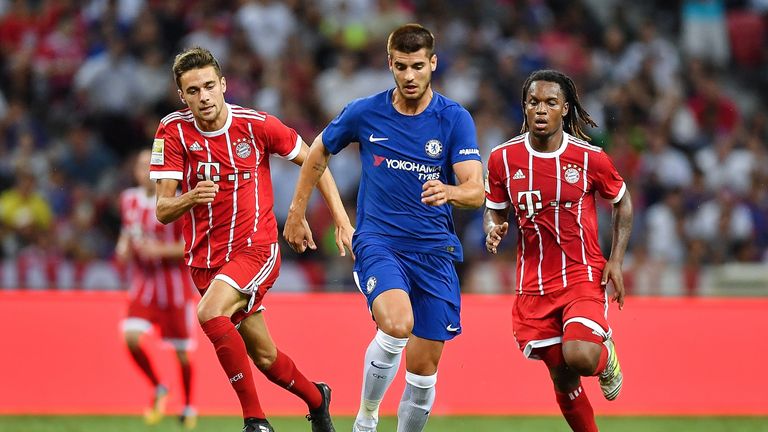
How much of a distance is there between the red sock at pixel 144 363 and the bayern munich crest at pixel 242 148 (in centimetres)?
329

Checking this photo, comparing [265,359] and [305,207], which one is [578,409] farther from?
[305,207]

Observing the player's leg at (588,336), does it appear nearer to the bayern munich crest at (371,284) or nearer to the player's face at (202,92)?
the bayern munich crest at (371,284)

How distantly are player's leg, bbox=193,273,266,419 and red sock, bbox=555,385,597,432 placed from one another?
1.77m

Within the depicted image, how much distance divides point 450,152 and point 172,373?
15.7 feet

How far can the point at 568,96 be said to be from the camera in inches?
291

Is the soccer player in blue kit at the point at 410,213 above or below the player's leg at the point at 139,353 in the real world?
above

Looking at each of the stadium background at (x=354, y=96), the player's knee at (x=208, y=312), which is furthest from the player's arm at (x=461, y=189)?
the stadium background at (x=354, y=96)

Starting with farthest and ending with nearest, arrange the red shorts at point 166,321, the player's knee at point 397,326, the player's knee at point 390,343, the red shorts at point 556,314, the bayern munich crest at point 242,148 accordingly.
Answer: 1. the red shorts at point 166,321
2. the bayern munich crest at point 242,148
3. the red shorts at point 556,314
4. the player's knee at point 390,343
5. the player's knee at point 397,326

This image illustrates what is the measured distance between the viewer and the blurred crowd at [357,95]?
41.5 feet

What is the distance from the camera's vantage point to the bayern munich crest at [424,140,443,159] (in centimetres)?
700


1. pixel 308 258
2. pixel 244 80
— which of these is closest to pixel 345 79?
pixel 244 80

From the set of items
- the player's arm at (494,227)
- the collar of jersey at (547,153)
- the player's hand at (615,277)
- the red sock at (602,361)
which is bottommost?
the red sock at (602,361)

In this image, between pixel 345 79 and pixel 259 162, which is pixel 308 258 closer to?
Answer: pixel 345 79

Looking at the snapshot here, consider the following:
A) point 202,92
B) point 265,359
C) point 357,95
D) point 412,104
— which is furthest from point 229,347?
point 357,95
